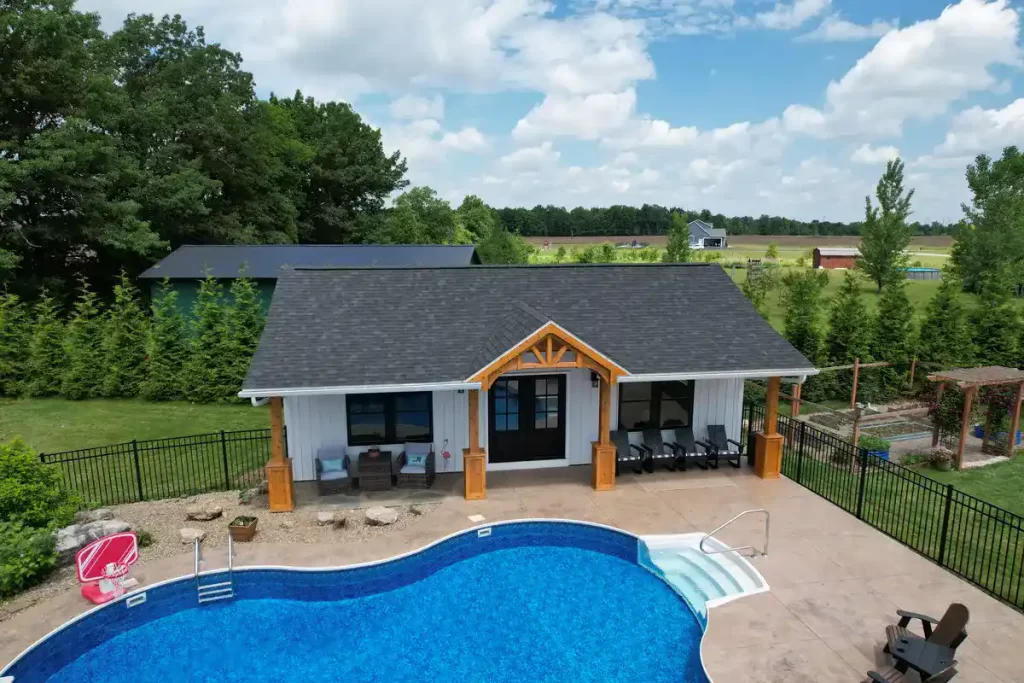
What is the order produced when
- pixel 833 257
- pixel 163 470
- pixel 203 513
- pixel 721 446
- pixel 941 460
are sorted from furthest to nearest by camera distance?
1. pixel 833 257
2. pixel 941 460
3. pixel 163 470
4. pixel 721 446
5. pixel 203 513

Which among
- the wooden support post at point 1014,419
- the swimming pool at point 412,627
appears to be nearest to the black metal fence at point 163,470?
the swimming pool at point 412,627

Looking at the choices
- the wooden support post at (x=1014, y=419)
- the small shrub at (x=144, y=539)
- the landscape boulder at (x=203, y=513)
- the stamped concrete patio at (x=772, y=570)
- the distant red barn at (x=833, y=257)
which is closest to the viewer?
the stamped concrete patio at (x=772, y=570)

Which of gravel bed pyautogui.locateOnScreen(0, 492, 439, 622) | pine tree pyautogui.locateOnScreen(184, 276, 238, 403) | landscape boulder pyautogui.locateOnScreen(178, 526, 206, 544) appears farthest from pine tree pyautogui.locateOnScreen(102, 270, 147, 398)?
landscape boulder pyautogui.locateOnScreen(178, 526, 206, 544)

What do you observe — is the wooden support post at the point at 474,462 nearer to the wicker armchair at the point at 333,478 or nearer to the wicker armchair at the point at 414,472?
the wicker armchair at the point at 414,472

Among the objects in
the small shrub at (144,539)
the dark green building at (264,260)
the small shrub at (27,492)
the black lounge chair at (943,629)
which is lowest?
the small shrub at (144,539)

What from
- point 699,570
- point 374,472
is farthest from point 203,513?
point 699,570

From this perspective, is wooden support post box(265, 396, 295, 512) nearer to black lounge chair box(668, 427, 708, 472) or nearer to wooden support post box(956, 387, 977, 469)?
black lounge chair box(668, 427, 708, 472)

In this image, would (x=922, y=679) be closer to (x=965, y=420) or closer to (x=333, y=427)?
(x=965, y=420)
